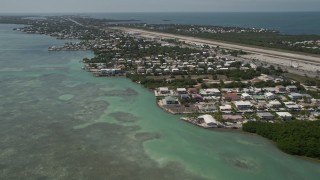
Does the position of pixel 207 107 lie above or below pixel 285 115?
below

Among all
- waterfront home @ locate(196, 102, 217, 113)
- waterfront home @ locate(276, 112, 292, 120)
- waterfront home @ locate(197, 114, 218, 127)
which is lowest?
waterfront home @ locate(197, 114, 218, 127)

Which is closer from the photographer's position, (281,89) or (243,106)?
(243,106)

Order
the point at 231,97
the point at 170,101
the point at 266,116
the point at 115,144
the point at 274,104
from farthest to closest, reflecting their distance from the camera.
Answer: the point at 231,97 → the point at 170,101 → the point at 274,104 → the point at 266,116 → the point at 115,144

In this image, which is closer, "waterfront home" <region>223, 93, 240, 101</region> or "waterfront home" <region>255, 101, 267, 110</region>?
"waterfront home" <region>255, 101, 267, 110</region>

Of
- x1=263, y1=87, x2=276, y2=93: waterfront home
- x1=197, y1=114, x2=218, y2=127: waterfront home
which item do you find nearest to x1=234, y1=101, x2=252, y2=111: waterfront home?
x1=197, y1=114, x2=218, y2=127: waterfront home

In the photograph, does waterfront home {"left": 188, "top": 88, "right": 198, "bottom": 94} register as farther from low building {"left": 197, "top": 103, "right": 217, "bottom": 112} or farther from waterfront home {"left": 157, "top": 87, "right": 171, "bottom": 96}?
low building {"left": 197, "top": 103, "right": 217, "bottom": 112}

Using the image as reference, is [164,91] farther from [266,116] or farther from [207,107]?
[266,116]

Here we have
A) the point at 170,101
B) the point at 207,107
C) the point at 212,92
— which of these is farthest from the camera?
the point at 212,92

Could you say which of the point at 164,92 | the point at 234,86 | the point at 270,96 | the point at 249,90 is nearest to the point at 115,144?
the point at 164,92
